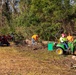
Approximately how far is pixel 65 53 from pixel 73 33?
5322mm

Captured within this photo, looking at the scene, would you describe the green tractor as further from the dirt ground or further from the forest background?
the forest background

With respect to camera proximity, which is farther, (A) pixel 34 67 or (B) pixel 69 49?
(B) pixel 69 49

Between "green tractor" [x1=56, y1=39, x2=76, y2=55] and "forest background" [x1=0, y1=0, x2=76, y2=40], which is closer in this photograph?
Result: "green tractor" [x1=56, y1=39, x2=76, y2=55]

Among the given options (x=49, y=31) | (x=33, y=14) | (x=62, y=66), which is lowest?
(x=62, y=66)

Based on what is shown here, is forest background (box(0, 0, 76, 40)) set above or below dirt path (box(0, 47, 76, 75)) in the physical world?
above

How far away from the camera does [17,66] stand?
1067 centimetres

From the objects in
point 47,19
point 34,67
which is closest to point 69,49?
point 34,67

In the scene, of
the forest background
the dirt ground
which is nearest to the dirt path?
the dirt ground

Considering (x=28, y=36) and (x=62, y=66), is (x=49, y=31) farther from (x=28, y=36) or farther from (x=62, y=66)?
(x=62, y=66)

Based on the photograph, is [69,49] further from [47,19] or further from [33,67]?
[47,19]

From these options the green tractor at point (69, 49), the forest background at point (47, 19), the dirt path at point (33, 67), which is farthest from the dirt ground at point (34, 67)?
the forest background at point (47, 19)

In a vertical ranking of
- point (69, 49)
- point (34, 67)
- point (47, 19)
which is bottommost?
point (34, 67)

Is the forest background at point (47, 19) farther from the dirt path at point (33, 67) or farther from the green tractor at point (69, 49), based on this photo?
the dirt path at point (33, 67)

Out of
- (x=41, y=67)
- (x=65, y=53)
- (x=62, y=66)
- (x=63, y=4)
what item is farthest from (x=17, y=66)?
(x=63, y=4)
